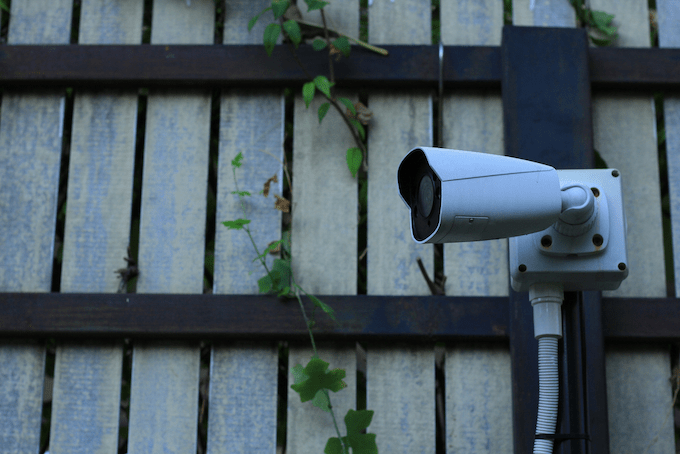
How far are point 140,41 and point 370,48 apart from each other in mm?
592

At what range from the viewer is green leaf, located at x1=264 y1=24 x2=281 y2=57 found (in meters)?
1.39

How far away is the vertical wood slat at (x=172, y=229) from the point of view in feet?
4.31

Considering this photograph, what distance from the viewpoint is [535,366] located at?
4.09 ft

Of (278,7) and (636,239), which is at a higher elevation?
(278,7)

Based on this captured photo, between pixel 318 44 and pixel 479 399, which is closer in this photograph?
pixel 479 399

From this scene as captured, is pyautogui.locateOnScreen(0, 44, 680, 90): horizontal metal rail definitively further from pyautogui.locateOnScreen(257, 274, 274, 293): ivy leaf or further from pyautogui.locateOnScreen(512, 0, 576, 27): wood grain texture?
pyautogui.locateOnScreen(257, 274, 274, 293): ivy leaf

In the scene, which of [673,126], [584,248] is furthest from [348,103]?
[673,126]

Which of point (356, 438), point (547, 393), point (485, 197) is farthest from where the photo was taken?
point (356, 438)

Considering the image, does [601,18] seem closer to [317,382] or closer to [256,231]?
[256,231]

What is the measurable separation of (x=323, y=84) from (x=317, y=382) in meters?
0.67

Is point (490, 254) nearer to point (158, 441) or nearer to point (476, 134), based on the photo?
point (476, 134)

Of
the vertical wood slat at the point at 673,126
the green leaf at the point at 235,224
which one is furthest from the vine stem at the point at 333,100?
the vertical wood slat at the point at 673,126

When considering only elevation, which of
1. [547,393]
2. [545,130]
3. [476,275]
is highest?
[545,130]

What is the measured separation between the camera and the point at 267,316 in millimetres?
1309
